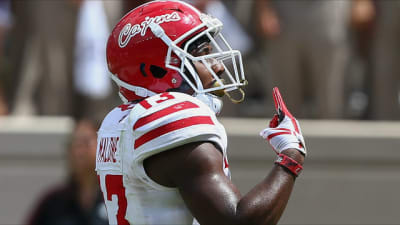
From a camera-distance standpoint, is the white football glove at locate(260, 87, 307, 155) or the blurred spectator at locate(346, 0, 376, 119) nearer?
the white football glove at locate(260, 87, 307, 155)

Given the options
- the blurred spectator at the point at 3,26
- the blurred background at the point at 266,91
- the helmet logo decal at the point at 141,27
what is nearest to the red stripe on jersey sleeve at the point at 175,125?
the helmet logo decal at the point at 141,27

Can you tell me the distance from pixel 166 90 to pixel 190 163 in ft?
1.18

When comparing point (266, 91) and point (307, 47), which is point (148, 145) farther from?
point (266, 91)

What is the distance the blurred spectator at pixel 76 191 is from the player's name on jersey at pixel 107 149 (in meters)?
2.42

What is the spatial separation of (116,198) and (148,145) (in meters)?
0.28

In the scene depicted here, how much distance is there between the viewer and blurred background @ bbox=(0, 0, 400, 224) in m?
5.33

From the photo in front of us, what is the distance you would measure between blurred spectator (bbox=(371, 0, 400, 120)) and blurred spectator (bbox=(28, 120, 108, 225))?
1990 millimetres

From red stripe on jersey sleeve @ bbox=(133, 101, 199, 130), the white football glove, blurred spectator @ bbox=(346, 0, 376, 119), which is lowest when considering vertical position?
blurred spectator @ bbox=(346, 0, 376, 119)

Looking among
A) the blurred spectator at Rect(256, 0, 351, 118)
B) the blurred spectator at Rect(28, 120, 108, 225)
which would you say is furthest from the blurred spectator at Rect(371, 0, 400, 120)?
the blurred spectator at Rect(28, 120, 108, 225)

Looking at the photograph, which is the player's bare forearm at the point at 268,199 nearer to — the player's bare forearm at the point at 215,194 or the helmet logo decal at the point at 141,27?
the player's bare forearm at the point at 215,194

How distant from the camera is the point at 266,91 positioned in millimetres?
5691

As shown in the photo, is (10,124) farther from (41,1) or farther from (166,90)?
(166,90)

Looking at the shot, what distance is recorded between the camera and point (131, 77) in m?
2.46

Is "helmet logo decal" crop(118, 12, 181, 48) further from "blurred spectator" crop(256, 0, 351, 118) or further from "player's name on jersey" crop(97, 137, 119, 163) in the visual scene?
"blurred spectator" crop(256, 0, 351, 118)
